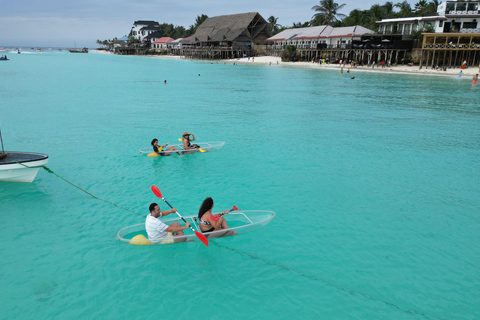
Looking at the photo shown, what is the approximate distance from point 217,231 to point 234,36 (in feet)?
283

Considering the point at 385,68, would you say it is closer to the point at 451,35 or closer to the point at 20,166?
the point at 451,35

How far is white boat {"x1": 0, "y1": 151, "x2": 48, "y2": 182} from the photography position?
33.8ft

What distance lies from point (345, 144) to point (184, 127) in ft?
31.3

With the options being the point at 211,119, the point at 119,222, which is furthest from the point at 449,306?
the point at 211,119

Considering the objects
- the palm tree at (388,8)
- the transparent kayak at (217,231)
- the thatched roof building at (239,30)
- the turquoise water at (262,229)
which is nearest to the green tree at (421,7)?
the palm tree at (388,8)

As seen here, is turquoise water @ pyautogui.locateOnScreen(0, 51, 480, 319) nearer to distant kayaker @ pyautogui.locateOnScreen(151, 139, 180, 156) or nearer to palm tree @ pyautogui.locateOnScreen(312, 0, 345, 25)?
distant kayaker @ pyautogui.locateOnScreen(151, 139, 180, 156)

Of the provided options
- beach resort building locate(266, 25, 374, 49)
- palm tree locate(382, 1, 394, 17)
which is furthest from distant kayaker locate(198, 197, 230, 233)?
palm tree locate(382, 1, 394, 17)

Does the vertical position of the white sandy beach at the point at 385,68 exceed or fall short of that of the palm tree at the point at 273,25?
it falls short

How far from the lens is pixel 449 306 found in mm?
6414

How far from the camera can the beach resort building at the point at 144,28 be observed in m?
153

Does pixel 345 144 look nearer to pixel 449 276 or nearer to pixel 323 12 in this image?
pixel 449 276

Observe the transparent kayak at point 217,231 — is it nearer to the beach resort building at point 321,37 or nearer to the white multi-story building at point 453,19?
the white multi-story building at point 453,19

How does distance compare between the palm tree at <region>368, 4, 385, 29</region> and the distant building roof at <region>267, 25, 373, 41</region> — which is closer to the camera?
the distant building roof at <region>267, 25, 373, 41</region>

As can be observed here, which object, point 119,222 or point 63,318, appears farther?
point 119,222
